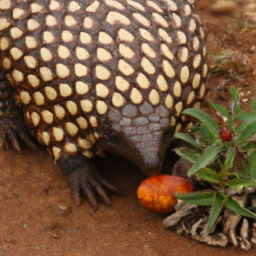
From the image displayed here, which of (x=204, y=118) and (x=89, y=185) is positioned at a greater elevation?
(x=204, y=118)

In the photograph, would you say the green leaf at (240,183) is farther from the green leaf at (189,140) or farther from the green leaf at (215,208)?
the green leaf at (189,140)

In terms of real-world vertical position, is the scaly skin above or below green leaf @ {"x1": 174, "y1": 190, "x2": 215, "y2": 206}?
above

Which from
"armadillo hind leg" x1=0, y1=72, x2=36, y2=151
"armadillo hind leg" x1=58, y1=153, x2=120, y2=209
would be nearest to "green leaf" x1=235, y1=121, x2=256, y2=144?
"armadillo hind leg" x1=58, y1=153, x2=120, y2=209

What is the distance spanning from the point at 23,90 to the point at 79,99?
32 centimetres

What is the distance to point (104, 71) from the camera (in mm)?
2121

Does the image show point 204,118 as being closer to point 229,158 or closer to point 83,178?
point 229,158

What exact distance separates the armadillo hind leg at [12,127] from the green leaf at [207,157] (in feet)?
3.49

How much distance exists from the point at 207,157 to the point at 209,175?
0.15 m

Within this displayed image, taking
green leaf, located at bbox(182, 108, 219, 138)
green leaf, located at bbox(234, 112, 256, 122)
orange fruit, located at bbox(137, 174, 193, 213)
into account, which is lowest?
orange fruit, located at bbox(137, 174, 193, 213)

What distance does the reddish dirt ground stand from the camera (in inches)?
83.7

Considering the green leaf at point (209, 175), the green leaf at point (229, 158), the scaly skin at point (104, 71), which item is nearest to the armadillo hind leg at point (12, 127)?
the scaly skin at point (104, 71)

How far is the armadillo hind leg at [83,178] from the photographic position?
7.85ft

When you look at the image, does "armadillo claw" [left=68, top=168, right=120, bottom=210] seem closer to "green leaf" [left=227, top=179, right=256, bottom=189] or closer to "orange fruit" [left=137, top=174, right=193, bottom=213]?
"orange fruit" [left=137, top=174, right=193, bottom=213]

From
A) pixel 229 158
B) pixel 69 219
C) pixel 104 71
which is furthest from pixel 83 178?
pixel 229 158
